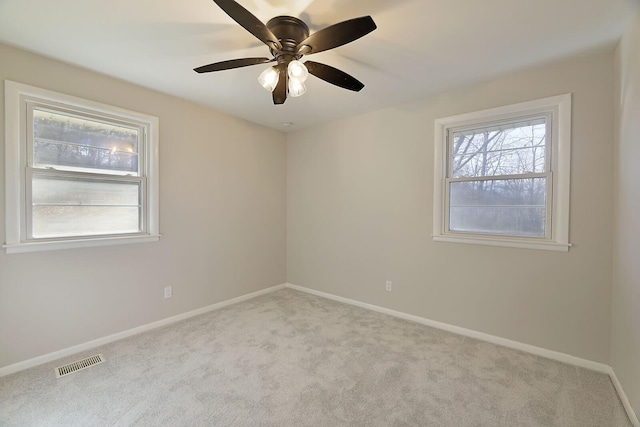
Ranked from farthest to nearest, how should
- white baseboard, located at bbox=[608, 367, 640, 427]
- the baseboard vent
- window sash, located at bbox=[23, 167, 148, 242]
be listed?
window sash, located at bbox=[23, 167, 148, 242], the baseboard vent, white baseboard, located at bbox=[608, 367, 640, 427]

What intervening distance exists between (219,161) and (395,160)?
2133 millimetres

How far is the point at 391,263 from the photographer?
3.28m

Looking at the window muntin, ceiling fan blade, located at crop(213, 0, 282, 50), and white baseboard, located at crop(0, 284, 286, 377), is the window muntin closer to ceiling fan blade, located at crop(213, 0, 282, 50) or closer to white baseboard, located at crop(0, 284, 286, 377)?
ceiling fan blade, located at crop(213, 0, 282, 50)

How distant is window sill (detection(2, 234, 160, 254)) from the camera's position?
6.99 ft

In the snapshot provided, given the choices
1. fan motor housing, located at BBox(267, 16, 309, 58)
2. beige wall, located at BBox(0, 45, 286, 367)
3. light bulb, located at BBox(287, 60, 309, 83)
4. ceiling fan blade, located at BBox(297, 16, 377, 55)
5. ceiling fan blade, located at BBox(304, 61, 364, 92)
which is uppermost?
fan motor housing, located at BBox(267, 16, 309, 58)

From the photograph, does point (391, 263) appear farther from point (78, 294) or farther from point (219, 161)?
point (78, 294)

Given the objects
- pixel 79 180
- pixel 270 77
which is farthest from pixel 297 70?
pixel 79 180

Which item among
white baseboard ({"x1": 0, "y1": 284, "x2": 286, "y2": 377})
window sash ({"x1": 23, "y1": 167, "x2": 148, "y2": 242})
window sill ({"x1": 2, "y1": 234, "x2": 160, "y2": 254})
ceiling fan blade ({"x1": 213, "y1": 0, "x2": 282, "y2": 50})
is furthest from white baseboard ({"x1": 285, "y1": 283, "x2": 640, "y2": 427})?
ceiling fan blade ({"x1": 213, "y1": 0, "x2": 282, "y2": 50})

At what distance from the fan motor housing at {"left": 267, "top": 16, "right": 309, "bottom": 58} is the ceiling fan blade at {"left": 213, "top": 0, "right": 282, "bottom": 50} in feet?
0.45

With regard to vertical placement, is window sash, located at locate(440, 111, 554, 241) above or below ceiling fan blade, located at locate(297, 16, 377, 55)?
below

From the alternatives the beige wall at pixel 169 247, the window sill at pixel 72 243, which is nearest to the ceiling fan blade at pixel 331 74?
the beige wall at pixel 169 247

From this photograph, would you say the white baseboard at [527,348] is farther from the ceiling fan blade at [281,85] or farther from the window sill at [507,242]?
the ceiling fan blade at [281,85]

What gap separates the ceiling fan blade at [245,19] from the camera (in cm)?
128

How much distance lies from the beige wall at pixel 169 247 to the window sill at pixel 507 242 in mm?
2403
